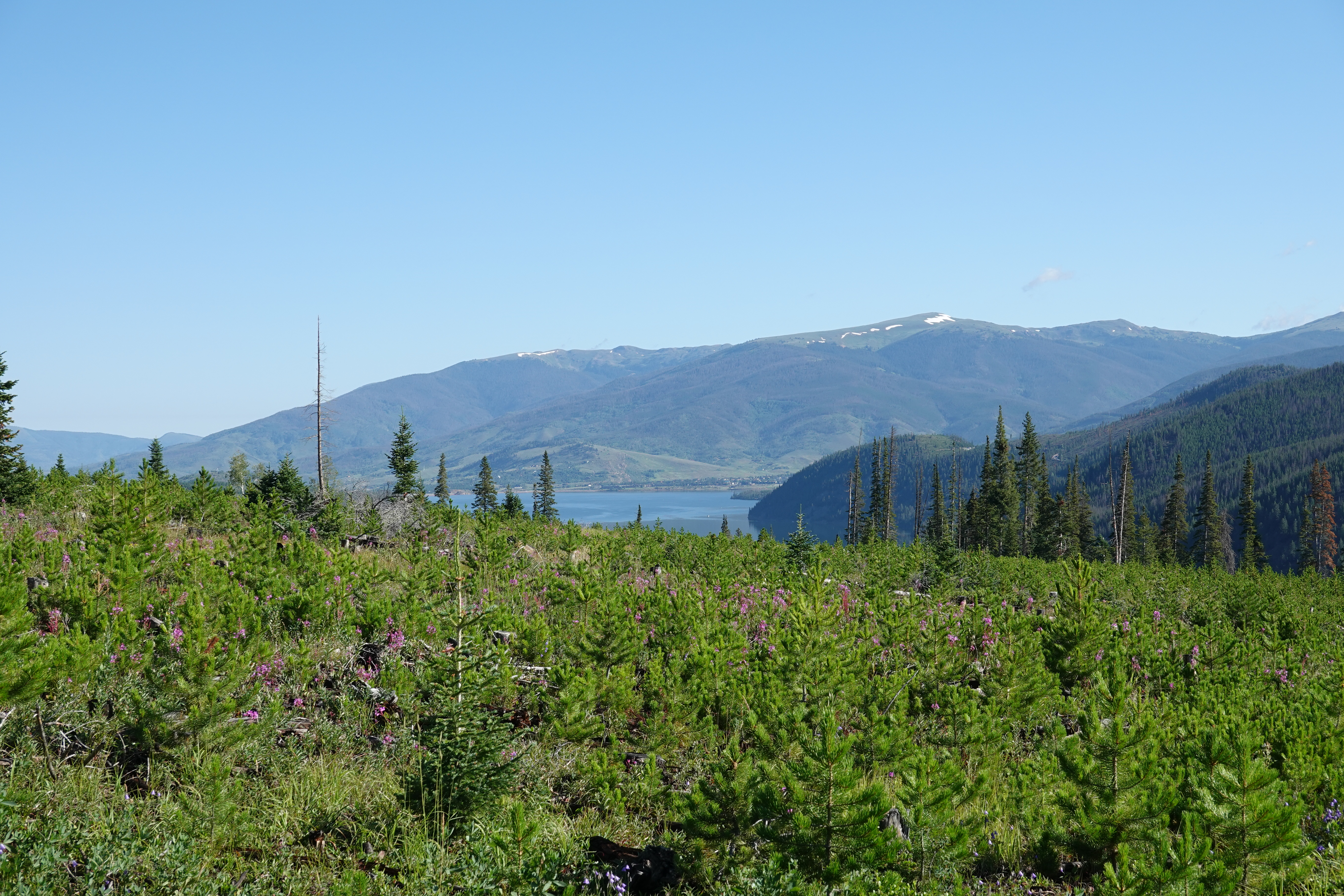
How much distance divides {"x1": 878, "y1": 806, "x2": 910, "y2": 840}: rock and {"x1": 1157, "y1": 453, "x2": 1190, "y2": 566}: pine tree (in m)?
77.4

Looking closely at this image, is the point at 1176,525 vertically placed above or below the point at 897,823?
below

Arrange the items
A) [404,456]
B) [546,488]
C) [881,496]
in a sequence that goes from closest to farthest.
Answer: [404,456] → [546,488] → [881,496]

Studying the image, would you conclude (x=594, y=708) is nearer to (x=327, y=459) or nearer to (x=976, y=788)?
(x=976, y=788)

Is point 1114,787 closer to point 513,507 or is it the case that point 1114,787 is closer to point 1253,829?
point 1253,829

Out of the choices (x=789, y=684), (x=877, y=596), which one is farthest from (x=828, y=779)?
(x=877, y=596)

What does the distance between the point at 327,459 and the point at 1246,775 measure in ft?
118

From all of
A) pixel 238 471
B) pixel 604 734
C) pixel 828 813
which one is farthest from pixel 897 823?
pixel 238 471

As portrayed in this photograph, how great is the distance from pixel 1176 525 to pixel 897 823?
285ft

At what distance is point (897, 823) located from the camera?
15.9 feet

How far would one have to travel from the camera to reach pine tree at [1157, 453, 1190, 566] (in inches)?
2827

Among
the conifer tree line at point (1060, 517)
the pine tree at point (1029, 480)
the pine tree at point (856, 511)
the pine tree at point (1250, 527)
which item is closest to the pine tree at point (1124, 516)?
the conifer tree line at point (1060, 517)

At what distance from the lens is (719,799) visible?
15.8ft

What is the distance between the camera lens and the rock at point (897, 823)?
186 inches

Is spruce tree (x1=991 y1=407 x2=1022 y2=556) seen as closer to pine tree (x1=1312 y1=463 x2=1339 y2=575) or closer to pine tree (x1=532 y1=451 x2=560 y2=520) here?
pine tree (x1=1312 y1=463 x2=1339 y2=575)
